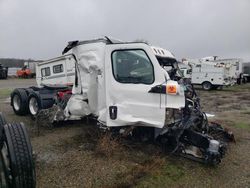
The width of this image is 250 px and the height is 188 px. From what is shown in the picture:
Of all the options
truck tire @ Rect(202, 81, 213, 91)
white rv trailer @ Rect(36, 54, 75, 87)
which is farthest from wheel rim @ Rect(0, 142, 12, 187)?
truck tire @ Rect(202, 81, 213, 91)

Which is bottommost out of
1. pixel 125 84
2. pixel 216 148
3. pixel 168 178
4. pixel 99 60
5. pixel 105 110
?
pixel 168 178

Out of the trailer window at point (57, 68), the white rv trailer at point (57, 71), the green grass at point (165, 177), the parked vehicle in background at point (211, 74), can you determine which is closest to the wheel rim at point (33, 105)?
the white rv trailer at point (57, 71)

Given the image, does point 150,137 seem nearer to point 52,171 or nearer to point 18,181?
point 52,171

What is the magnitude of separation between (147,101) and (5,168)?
8.09 ft

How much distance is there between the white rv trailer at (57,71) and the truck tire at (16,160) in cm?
701

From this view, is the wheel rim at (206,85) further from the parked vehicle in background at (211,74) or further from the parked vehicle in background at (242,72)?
the parked vehicle in background at (242,72)

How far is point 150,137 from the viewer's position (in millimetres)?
4898

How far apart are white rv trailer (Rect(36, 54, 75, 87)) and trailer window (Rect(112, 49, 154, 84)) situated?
513 centimetres

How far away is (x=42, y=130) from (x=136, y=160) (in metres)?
2.92

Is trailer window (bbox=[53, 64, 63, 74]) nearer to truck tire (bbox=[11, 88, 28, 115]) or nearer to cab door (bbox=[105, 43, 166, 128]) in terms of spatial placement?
truck tire (bbox=[11, 88, 28, 115])

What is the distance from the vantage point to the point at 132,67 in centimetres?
459

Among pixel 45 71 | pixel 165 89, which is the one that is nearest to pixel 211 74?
pixel 45 71

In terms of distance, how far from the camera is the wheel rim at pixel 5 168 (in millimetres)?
2518

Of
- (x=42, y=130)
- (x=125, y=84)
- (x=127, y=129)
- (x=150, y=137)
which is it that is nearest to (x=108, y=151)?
(x=127, y=129)
